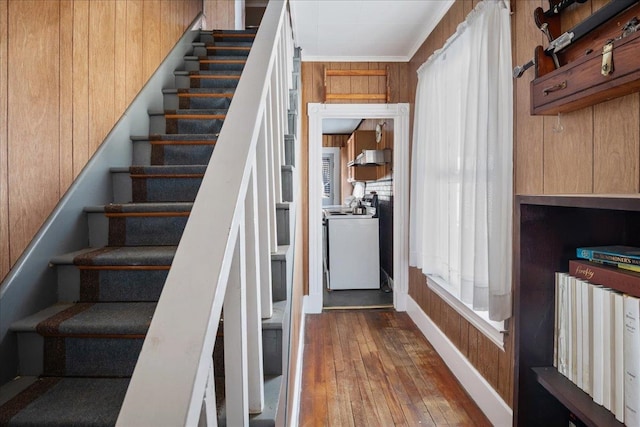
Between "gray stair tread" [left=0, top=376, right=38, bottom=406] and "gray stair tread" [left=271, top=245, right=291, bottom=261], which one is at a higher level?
"gray stair tread" [left=271, top=245, right=291, bottom=261]

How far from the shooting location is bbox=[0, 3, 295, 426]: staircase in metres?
1.05

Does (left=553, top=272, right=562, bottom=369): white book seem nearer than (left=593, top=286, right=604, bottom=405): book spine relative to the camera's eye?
No

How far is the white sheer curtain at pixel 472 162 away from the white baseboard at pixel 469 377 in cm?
46

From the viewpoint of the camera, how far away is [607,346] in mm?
871

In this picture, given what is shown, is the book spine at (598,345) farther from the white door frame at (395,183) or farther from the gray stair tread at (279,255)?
the white door frame at (395,183)

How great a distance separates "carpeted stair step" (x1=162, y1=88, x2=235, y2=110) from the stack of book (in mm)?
2145


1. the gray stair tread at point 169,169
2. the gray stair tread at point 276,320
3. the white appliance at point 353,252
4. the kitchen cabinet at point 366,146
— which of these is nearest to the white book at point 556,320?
the gray stair tread at point 276,320

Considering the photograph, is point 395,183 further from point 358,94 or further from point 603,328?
point 603,328

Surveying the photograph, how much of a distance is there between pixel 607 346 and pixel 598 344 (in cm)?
3

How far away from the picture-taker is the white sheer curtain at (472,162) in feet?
5.77

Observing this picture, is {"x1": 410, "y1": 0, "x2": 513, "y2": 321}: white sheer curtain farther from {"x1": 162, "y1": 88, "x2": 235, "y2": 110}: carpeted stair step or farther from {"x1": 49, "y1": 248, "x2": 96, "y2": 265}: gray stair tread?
{"x1": 49, "y1": 248, "x2": 96, "y2": 265}: gray stair tread

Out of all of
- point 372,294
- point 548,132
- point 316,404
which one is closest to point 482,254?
point 548,132

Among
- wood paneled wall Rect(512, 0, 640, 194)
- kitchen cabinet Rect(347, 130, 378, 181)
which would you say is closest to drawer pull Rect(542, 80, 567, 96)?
wood paneled wall Rect(512, 0, 640, 194)

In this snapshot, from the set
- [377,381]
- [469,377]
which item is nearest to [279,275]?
[377,381]
